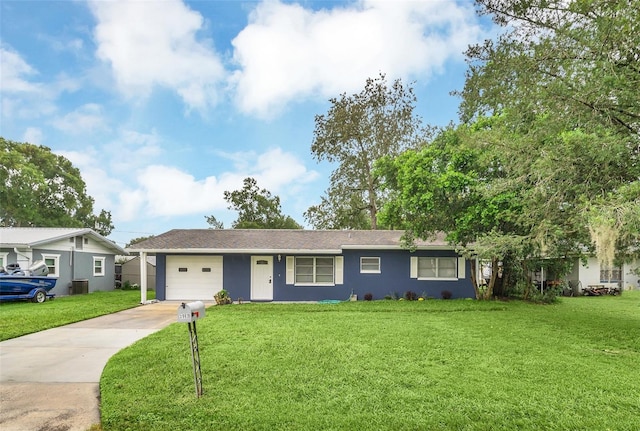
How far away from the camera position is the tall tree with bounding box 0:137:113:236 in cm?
3152

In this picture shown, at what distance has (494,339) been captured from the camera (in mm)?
7625

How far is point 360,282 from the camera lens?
1538 cm

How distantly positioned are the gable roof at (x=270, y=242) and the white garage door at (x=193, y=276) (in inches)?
30.9

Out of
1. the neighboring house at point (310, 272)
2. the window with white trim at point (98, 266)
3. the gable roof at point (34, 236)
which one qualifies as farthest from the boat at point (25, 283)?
the window with white trim at point (98, 266)

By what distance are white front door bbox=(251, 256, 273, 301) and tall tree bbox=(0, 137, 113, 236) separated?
27849mm

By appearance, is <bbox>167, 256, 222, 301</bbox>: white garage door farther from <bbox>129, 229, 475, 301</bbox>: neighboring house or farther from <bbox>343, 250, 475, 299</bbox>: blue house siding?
<bbox>343, 250, 475, 299</bbox>: blue house siding

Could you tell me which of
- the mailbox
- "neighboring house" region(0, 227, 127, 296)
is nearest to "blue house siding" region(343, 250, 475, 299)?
the mailbox

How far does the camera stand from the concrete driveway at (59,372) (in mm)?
4020

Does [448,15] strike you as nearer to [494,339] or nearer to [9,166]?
[494,339]

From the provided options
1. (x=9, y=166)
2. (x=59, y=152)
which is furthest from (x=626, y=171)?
(x=59, y=152)

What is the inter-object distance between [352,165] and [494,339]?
19209mm

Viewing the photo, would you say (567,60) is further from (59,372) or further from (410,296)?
(410,296)

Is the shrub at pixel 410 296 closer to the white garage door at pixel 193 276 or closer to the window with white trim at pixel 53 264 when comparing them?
the white garage door at pixel 193 276

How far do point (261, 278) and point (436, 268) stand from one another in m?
7.28
